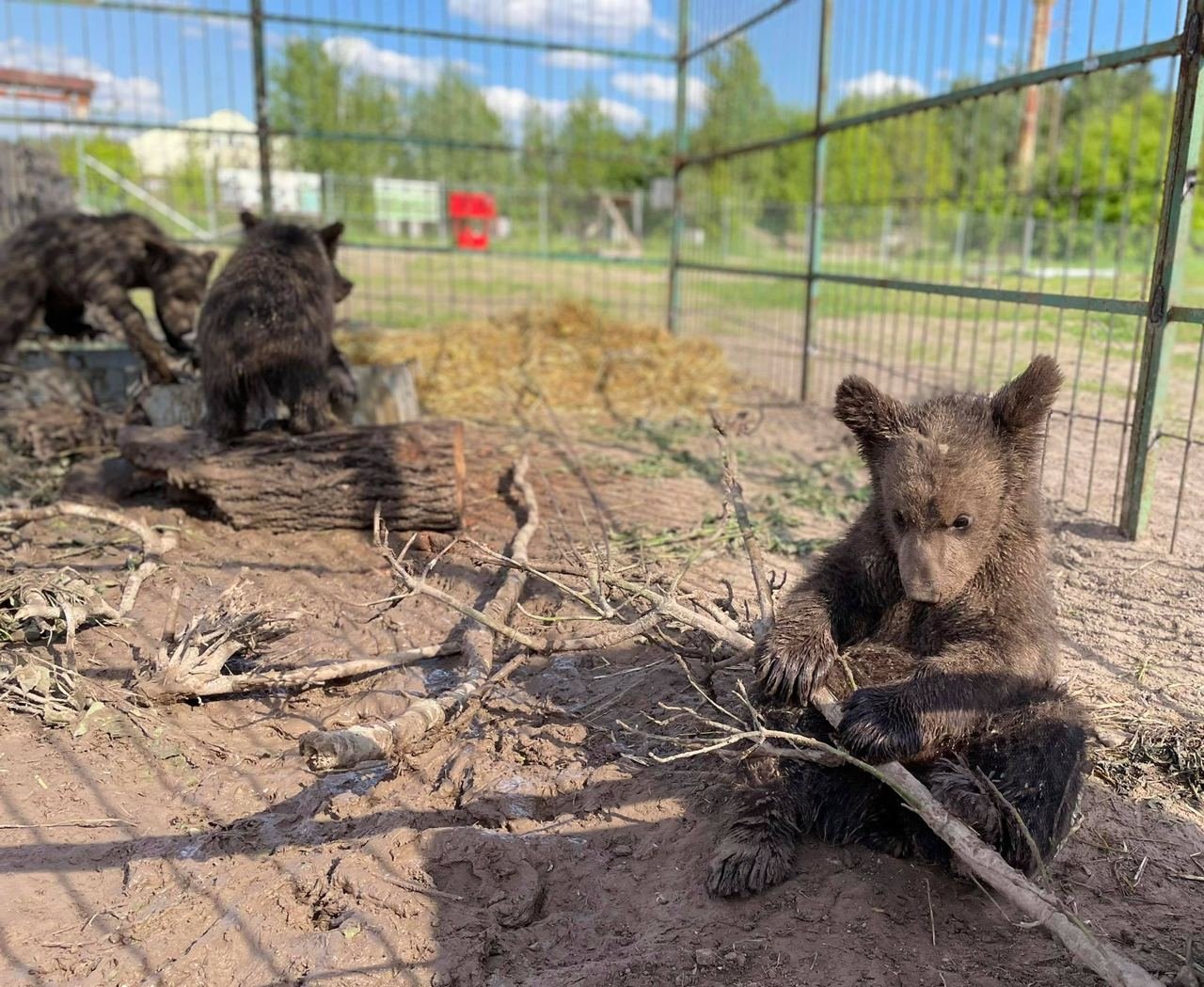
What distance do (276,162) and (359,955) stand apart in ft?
39.6

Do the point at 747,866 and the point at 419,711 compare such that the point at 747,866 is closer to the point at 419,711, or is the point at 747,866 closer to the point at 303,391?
the point at 419,711

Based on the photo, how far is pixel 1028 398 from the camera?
127 inches

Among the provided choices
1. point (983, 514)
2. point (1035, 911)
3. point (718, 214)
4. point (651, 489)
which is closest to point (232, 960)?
point (1035, 911)

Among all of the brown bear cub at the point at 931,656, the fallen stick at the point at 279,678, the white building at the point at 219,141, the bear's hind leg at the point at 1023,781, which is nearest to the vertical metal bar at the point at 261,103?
the white building at the point at 219,141

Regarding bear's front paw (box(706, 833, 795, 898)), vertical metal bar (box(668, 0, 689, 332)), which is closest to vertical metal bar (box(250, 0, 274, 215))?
vertical metal bar (box(668, 0, 689, 332))

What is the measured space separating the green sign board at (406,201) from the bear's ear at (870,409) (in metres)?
10.9

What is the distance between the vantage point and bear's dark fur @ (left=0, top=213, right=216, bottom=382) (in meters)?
8.58

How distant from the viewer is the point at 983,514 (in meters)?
3.22

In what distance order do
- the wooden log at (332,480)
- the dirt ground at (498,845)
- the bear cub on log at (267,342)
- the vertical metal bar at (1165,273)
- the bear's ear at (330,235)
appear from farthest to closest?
1. the bear's ear at (330,235)
2. the bear cub on log at (267,342)
3. the wooden log at (332,480)
4. the vertical metal bar at (1165,273)
5. the dirt ground at (498,845)

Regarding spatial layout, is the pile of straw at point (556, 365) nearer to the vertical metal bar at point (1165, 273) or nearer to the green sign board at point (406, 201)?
the green sign board at point (406, 201)

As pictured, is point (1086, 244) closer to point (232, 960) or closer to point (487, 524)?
point (487, 524)

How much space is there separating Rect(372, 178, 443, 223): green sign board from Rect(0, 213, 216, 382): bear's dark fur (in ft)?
15.2

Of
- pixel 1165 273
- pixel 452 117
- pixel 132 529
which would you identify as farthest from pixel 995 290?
pixel 452 117

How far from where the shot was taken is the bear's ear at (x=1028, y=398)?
10.5ft
